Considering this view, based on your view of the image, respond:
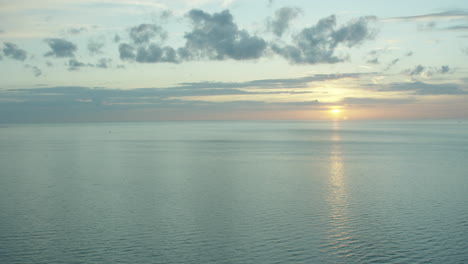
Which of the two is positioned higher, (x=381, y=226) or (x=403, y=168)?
(x=381, y=226)

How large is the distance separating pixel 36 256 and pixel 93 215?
7824 millimetres

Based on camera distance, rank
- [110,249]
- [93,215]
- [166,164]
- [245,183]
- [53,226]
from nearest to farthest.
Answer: [110,249] < [53,226] < [93,215] < [245,183] < [166,164]

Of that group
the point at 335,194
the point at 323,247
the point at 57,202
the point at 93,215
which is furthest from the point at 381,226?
the point at 57,202

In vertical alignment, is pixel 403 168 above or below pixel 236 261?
below

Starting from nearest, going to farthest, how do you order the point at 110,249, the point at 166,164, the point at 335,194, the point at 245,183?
1. the point at 110,249
2. the point at 335,194
3. the point at 245,183
4. the point at 166,164

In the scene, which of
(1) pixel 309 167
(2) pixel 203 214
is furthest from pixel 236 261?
(1) pixel 309 167

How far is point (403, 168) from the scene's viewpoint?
5291 centimetres

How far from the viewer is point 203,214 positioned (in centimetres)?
2798

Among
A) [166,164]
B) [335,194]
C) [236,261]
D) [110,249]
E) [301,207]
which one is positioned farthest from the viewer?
[166,164]

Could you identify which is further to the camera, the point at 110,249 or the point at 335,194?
the point at 335,194

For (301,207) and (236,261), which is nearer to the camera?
(236,261)

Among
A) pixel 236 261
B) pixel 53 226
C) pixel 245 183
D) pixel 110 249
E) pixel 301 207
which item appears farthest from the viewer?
pixel 245 183

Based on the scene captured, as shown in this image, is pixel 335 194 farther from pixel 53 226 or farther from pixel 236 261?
pixel 53 226

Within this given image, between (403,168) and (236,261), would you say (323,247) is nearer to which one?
(236,261)
